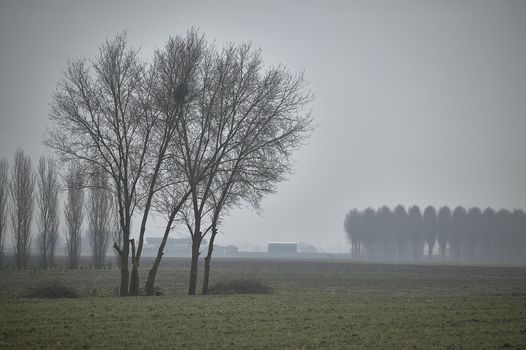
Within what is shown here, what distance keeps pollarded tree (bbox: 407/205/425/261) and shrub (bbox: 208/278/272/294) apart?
146169mm

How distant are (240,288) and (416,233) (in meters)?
147

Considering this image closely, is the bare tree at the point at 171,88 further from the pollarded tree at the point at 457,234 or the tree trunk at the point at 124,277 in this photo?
the pollarded tree at the point at 457,234

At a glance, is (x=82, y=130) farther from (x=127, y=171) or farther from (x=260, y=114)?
(x=260, y=114)

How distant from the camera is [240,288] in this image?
30656 mm

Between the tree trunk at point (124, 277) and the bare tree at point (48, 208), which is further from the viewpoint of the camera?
the bare tree at point (48, 208)

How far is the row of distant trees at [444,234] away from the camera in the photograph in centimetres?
15850

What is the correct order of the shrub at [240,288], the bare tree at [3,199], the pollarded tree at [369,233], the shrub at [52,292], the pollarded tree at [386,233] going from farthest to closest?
the pollarded tree at [369,233] < the pollarded tree at [386,233] < the bare tree at [3,199] < the shrub at [240,288] < the shrub at [52,292]

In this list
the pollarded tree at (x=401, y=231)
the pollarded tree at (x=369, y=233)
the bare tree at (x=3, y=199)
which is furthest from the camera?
the pollarded tree at (x=369, y=233)

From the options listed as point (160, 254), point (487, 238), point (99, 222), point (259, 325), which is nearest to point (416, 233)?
point (487, 238)

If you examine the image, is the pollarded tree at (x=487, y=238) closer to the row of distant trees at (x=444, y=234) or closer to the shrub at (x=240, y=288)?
the row of distant trees at (x=444, y=234)

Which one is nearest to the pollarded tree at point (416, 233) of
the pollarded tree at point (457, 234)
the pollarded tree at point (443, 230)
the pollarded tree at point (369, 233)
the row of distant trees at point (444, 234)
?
the row of distant trees at point (444, 234)

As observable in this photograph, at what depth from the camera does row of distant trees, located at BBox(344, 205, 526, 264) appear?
6240 inches

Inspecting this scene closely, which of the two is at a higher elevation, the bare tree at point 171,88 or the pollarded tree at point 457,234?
the bare tree at point 171,88

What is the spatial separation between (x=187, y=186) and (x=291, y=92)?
→ 8136 millimetres
